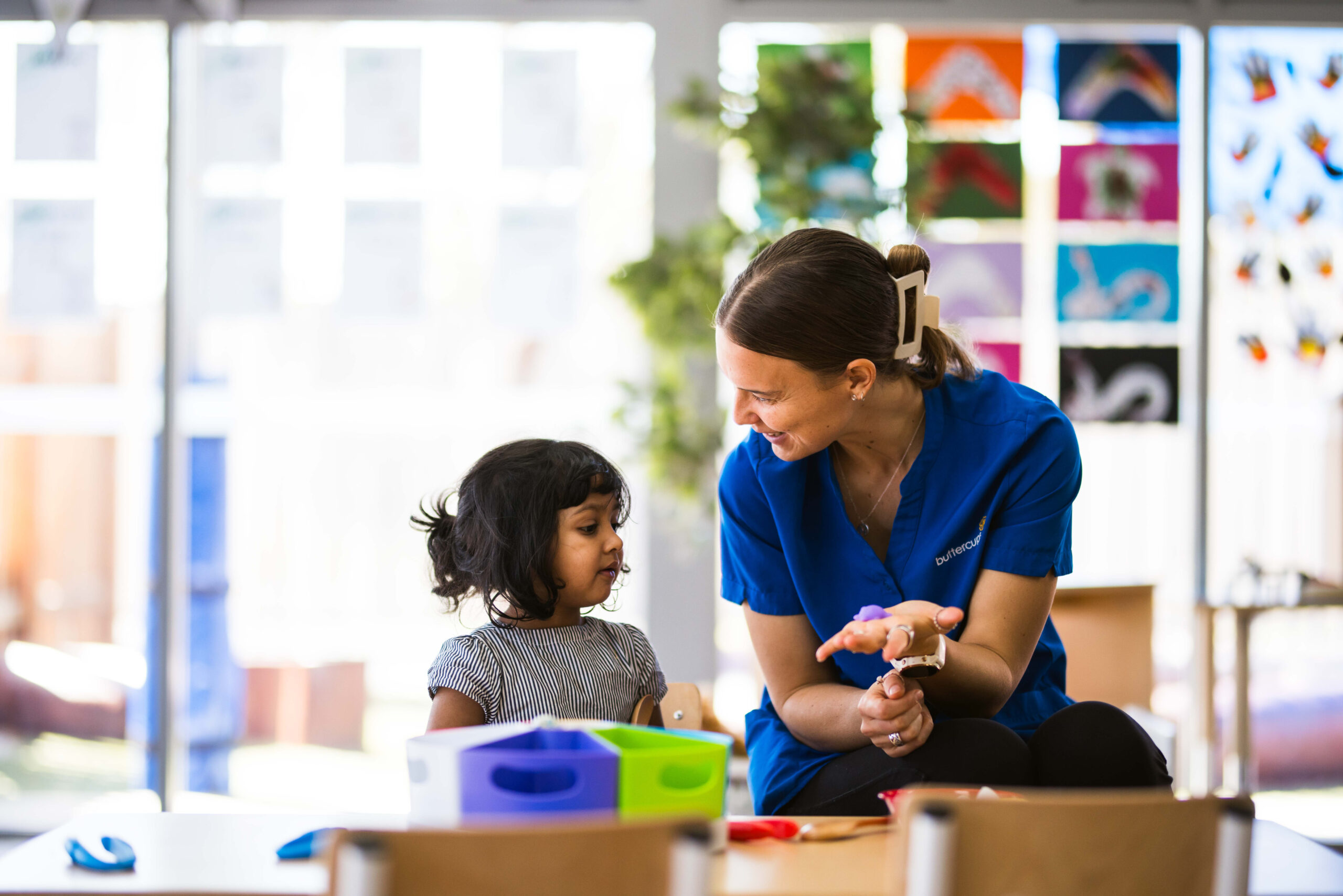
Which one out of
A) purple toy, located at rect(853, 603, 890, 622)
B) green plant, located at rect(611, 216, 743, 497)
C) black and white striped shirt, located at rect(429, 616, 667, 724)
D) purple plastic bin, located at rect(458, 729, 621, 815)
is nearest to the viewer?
purple plastic bin, located at rect(458, 729, 621, 815)

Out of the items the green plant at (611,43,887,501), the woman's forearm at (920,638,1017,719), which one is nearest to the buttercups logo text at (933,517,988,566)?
the woman's forearm at (920,638,1017,719)

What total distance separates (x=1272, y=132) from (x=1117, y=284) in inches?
24.0

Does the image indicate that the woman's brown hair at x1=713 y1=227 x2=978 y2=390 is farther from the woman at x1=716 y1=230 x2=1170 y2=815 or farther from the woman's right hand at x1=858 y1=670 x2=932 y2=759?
the woman's right hand at x1=858 y1=670 x2=932 y2=759

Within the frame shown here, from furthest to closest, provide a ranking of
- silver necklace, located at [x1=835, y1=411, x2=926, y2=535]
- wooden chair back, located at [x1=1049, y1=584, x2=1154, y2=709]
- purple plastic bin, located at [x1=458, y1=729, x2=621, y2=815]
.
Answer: wooden chair back, located at [x1=1049, y1=584, x2=1154, y2=709], silver necklace, located at [x1=835, y1=411, x2=926, y2=535], purple plastic bin, located at [x1=458, y1=729, x2=621, y2=815]

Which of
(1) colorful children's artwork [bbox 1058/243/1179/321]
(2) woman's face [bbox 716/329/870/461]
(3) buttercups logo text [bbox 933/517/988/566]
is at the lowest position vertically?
(3) buttercups logo text [bbox 933/517/988/566]

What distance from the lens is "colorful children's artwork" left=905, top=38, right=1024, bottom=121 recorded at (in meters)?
3.17

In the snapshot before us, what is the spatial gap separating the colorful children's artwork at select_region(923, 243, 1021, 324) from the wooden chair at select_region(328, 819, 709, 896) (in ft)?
8.31

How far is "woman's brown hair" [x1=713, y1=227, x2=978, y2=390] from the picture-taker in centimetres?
156

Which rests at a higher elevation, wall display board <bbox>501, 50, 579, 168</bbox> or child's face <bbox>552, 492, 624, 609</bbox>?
wall display board <bbox>501, 50, 579, 168</bbox>

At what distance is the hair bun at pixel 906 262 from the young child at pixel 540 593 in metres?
0.52

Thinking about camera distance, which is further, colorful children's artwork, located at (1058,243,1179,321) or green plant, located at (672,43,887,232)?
colorful children's artwork, located at (1058,243,1179,321)

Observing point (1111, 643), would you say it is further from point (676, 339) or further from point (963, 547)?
point (676, 339)

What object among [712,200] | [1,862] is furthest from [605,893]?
[712,200]

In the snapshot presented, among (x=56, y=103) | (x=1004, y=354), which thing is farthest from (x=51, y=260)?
(x=1004, y=354)
